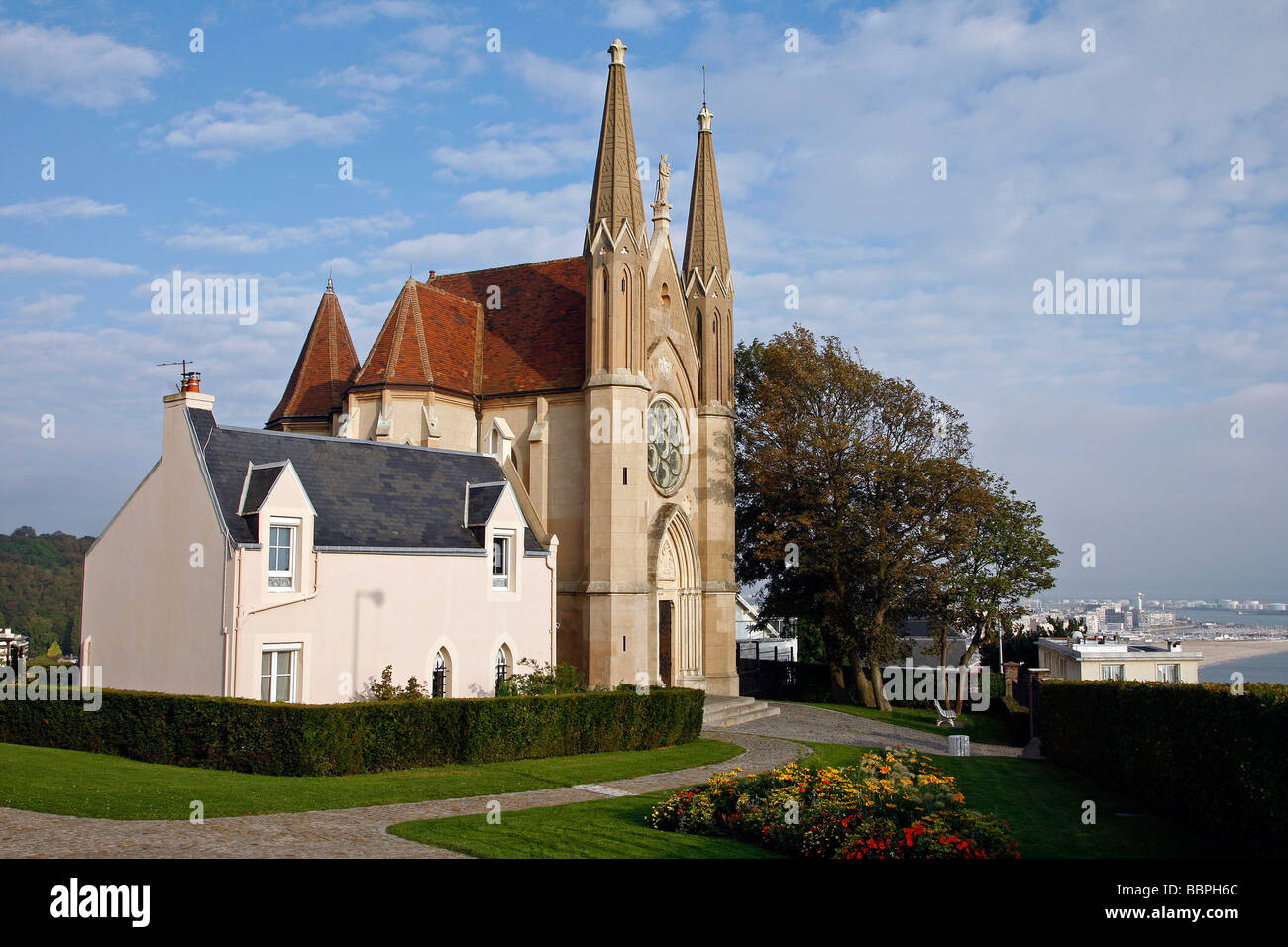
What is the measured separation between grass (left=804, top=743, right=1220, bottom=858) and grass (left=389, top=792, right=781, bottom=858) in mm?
4664

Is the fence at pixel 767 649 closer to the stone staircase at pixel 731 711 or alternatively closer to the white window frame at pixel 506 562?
the stone staircase at pixel 731 711

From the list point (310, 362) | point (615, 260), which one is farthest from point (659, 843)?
point (310, 362)

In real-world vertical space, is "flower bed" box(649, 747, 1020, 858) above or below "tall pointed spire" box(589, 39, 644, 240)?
below

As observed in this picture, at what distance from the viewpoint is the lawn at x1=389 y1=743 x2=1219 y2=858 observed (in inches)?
554

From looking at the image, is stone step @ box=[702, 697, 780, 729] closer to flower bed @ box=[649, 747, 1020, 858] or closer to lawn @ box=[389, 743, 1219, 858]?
→ lawn @ box=[389, 743, 1219, 858]

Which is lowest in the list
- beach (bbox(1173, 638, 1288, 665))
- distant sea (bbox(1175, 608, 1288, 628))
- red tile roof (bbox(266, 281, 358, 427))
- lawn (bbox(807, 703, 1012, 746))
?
distant sea (bbox(1175, 608, 1288, 628))

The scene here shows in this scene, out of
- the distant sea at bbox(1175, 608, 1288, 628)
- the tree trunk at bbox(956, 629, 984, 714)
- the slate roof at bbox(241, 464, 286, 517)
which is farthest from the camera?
the distant sea at bbox(1175, 608, 1288, 628)

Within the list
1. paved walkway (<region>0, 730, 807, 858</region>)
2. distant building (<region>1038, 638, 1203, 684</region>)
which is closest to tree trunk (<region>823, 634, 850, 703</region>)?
distant building (<region>1038, 638, 1203, 684</region>)

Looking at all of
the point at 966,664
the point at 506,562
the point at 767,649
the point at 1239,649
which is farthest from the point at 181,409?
the point at 767,649

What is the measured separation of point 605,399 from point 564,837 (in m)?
24.8

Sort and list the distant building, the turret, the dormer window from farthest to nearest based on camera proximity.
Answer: the turret < the distant building < the dormer window

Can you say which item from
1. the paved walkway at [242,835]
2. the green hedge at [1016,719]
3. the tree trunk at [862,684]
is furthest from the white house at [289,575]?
the tree trunk at [862,684]

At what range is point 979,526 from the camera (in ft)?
156
